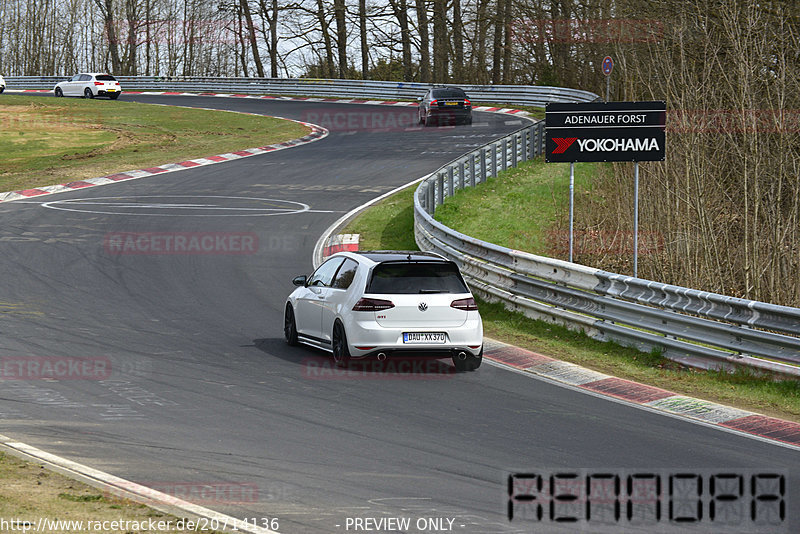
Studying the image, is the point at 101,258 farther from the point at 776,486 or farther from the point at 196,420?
the point at 776,486

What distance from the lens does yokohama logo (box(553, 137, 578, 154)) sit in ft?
55.8

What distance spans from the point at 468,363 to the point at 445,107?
34.1 metres

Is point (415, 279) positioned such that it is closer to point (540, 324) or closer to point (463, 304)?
point (463, 304)

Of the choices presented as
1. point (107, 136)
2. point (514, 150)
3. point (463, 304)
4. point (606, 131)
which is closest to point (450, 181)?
point (514, 150)

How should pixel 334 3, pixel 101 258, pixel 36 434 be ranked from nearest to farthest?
1. pixel 36 434
2. pixel 101 258
3. pixel 334 3

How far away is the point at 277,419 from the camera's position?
10.2 metres

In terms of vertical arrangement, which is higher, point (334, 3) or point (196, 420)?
point (334, 3)

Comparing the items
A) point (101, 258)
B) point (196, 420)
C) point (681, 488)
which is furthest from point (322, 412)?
point (101, 258)

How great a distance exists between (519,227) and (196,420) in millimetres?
17311

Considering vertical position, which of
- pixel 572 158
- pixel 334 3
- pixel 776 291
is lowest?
pixel 776 291

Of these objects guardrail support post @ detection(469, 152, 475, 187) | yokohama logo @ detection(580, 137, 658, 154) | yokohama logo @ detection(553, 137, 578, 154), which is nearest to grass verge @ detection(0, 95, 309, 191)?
guardrail support post @ detection(469, 152, 475, 187)

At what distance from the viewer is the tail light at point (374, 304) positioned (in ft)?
41.9

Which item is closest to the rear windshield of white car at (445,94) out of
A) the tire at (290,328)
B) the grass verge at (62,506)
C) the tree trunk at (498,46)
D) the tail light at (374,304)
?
the tree trunk at (498,46)

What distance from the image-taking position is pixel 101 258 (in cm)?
2211
